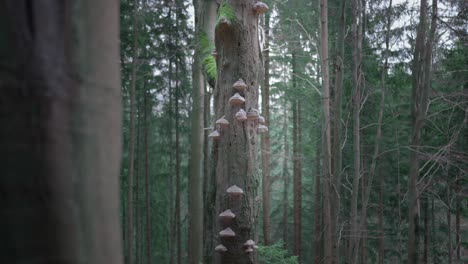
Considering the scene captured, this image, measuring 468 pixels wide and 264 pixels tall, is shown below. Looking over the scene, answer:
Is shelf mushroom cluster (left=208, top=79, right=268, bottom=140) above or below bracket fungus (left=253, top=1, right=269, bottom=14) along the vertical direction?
below

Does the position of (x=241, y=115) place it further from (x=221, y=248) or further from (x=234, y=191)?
(x=221, y=248)

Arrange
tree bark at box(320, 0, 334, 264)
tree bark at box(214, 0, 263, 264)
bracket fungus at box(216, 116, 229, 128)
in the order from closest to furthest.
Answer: tree bark at box(214, 0, 263, 264), bracket fungus at box(216, 116, 229, 128), tree bark at box(320, 0, 334, 264)

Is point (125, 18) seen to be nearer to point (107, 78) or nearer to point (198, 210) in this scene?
point (198, 210)

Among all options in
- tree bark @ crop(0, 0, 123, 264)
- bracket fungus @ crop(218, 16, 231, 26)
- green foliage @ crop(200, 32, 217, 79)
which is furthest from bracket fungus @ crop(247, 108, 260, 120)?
tree bark @ crop(0, 0, 123, 264)

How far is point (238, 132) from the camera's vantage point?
170 inches

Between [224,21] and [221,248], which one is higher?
[224,21]

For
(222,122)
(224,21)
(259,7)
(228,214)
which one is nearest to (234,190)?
(228,214)

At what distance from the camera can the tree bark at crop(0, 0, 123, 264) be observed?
0.60m

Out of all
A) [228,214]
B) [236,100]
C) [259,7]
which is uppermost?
[259,7]

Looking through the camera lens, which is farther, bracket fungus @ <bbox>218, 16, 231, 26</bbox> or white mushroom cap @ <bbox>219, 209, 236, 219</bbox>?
bracket fungus @ <bbox>218, 16, 231, 26</bbox>

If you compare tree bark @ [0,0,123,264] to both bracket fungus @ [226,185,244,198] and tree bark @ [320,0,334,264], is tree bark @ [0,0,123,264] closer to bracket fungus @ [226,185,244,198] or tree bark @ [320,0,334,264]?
bracket fungus @ [226,185,244,198]

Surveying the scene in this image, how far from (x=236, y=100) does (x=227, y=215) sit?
4.37 feet

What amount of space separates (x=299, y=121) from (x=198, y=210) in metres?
10.3

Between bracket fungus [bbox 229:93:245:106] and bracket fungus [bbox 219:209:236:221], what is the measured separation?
1263 mm
